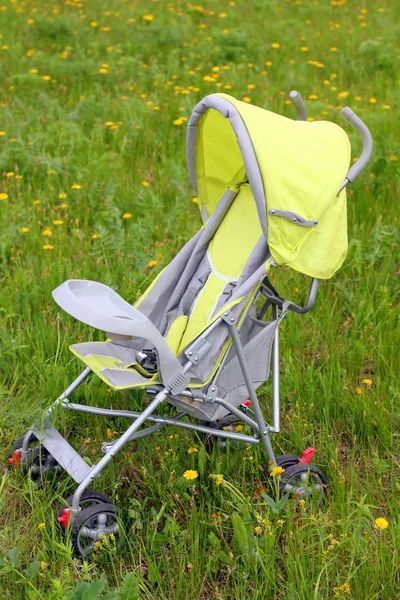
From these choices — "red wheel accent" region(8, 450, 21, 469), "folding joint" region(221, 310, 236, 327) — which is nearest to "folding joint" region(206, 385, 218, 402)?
"folding joint" region(221, 310, 236, 327)

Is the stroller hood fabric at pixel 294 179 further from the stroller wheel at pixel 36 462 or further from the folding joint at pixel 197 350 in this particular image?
the stroller wheel at pixel 36 462

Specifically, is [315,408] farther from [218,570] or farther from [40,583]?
[40,583]

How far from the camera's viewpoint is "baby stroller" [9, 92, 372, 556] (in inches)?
88.8

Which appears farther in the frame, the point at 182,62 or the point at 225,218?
the point at 182,62

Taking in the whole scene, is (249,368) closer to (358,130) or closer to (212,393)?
(212,393)

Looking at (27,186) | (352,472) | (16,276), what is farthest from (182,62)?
(352,472)

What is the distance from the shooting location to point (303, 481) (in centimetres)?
246

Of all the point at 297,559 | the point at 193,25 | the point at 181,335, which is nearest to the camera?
the point at 297,559

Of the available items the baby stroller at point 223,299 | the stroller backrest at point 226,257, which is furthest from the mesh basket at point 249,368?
the stroller backrest at point 226,257

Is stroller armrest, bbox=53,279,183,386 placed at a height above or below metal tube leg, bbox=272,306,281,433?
above

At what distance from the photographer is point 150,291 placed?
2.77 m

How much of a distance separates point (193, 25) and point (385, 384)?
17.9 feet

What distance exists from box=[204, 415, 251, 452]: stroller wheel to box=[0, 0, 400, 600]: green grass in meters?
0.06

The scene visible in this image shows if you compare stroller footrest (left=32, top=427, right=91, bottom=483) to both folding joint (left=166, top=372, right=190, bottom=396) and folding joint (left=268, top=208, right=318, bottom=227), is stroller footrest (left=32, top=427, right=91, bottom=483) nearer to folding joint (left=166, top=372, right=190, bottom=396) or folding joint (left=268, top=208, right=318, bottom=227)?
folding joint (left=166, top=372, right=190, bottom=396)
